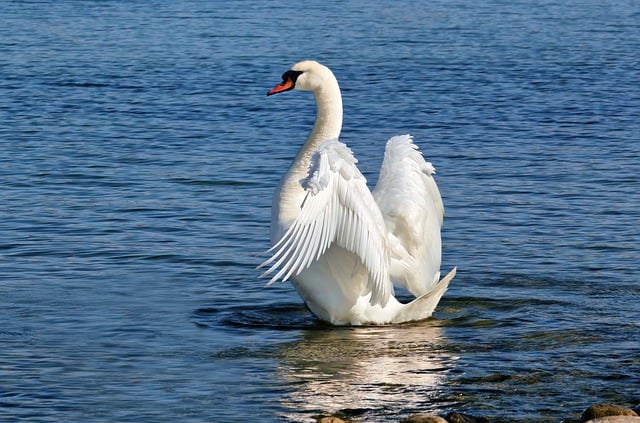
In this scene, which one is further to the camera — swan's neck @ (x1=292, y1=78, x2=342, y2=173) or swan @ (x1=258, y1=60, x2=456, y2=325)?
swan's neck @ (x1=292, y1=78, x2=342, y2=173)

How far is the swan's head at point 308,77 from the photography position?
9422 mm

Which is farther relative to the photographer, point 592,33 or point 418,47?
point 592,33

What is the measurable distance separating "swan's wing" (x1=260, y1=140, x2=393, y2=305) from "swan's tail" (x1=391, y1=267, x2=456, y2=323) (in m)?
0.50

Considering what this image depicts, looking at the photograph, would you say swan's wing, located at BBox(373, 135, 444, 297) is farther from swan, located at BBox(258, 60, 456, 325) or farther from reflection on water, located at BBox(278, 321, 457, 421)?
reflection on water, located at BBox(278, 321, 457, 421)

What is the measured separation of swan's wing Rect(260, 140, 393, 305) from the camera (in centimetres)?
829

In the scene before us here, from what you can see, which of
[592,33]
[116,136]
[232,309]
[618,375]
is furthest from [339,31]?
[618,375]

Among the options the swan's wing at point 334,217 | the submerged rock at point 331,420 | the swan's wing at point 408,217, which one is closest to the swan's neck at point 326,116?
the swan's wing at point 408,217

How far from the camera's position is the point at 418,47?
24.6 metres

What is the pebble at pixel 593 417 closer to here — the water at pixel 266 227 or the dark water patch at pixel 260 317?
the water at pixel 266 227

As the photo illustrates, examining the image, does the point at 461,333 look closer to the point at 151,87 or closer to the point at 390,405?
the point at 390,405

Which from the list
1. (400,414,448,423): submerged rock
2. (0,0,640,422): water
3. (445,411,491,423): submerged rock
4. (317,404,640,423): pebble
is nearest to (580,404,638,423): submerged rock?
(317,404,640,423): pebble

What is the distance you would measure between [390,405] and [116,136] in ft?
31.3

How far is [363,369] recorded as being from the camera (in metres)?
8.28

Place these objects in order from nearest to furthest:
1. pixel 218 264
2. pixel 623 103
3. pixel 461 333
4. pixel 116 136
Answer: pixel 461 333
pixel 218 264
pixel 116 136
pixel 623 103
